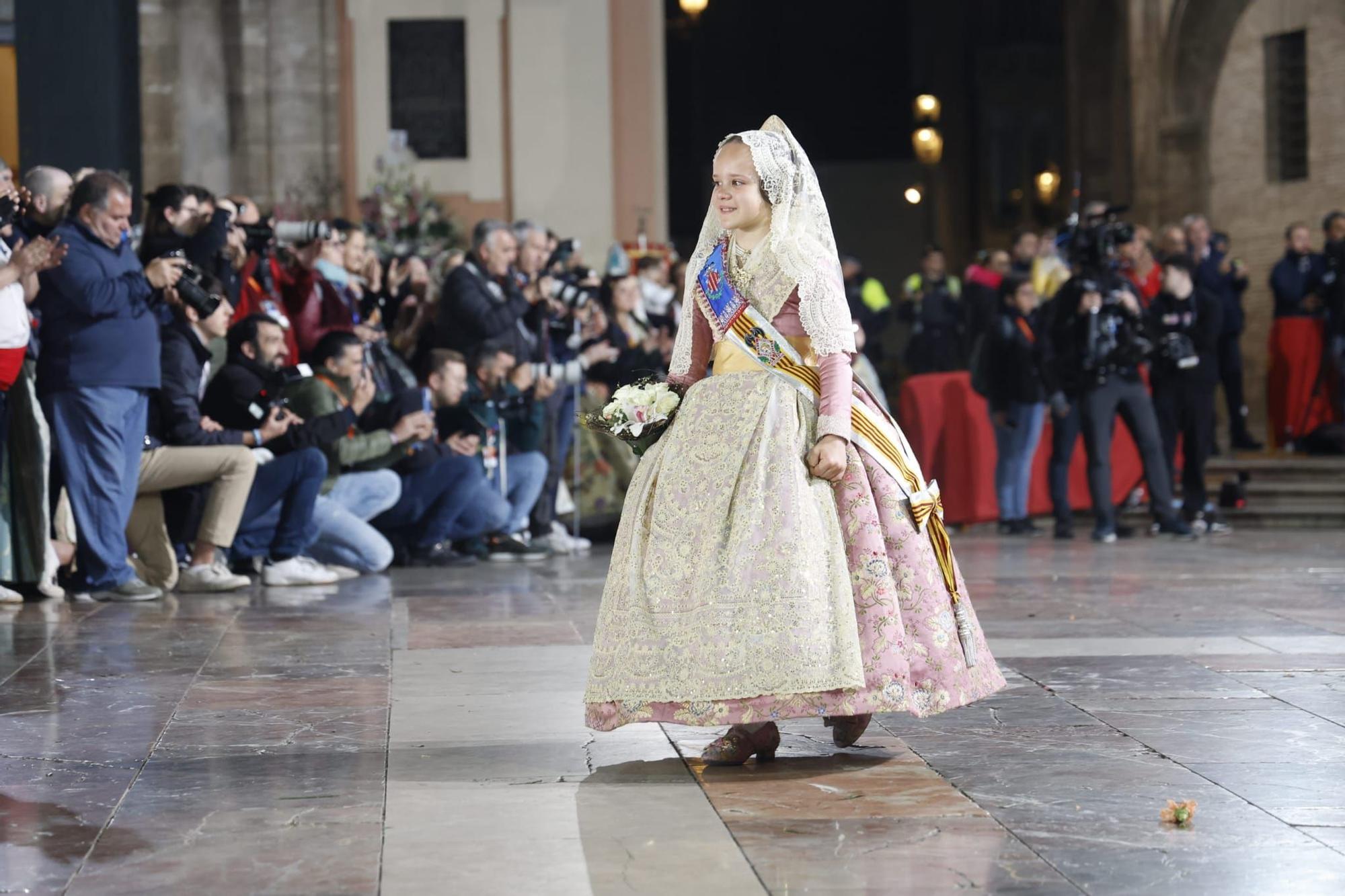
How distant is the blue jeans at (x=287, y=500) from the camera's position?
30.7ft

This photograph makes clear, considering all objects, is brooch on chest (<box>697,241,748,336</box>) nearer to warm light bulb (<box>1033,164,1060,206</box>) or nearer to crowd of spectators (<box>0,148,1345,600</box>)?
crowd of spectators (<box>0,148,1345,600</box>)

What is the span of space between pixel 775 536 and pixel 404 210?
1436 centimetres

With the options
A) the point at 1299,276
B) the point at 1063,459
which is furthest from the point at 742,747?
the point at 1299,276

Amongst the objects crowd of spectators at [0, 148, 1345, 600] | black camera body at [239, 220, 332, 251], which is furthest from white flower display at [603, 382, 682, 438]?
black camera body at [239, 220, 332, 251]

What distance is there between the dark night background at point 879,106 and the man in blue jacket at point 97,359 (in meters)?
22.0

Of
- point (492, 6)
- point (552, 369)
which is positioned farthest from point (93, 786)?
point (492, 6)

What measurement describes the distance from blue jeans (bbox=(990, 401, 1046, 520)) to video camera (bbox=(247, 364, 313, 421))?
523 centimetres

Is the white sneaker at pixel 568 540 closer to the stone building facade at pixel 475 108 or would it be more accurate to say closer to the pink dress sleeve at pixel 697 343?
the pink dress sleeve at pixel 697 343

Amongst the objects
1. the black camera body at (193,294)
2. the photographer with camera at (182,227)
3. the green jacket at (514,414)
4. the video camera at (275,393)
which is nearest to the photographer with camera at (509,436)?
the green jacket at (514,414)

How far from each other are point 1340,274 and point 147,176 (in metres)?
10.7

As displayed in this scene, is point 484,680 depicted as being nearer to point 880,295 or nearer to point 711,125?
point 880,295

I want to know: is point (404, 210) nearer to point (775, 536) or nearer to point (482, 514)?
point (482, 514)

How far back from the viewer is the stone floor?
144 inches

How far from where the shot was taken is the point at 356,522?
998cm
